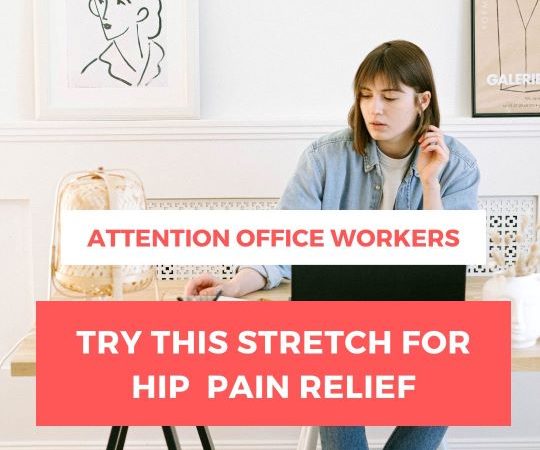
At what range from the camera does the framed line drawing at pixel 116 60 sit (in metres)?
2.17

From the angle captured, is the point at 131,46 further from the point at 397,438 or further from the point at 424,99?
the point at 397,438

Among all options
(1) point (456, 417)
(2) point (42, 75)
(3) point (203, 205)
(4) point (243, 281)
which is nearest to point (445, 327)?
(1) point (456, 417)

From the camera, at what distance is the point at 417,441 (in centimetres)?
158

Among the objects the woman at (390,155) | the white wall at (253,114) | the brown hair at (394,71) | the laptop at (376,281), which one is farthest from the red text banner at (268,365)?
the white wall at (253,114)

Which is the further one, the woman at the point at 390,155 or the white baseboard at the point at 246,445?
the white baseboard at the point at 246,445

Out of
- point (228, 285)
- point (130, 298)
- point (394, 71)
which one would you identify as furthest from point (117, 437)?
point (394, 71)

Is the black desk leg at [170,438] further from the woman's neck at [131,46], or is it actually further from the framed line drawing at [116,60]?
the woman's neck at [131,46]

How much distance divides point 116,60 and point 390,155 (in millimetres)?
832

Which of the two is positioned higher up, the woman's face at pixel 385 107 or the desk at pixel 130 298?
the woman's face at pixel 385 107

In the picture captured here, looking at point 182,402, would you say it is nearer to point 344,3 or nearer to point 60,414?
point 60,414

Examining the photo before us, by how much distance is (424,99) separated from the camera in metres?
1.82

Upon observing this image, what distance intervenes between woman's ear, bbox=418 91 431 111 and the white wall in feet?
1.25

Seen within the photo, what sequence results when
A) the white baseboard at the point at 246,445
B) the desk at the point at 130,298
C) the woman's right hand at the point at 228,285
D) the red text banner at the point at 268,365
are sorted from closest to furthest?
the desk at the point at 130,298 < the red text banner at the point at 268,365 < the woman's right hand at the point at 228,285 < the white baseboard at the point at 246,445

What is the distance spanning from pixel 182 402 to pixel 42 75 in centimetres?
112
